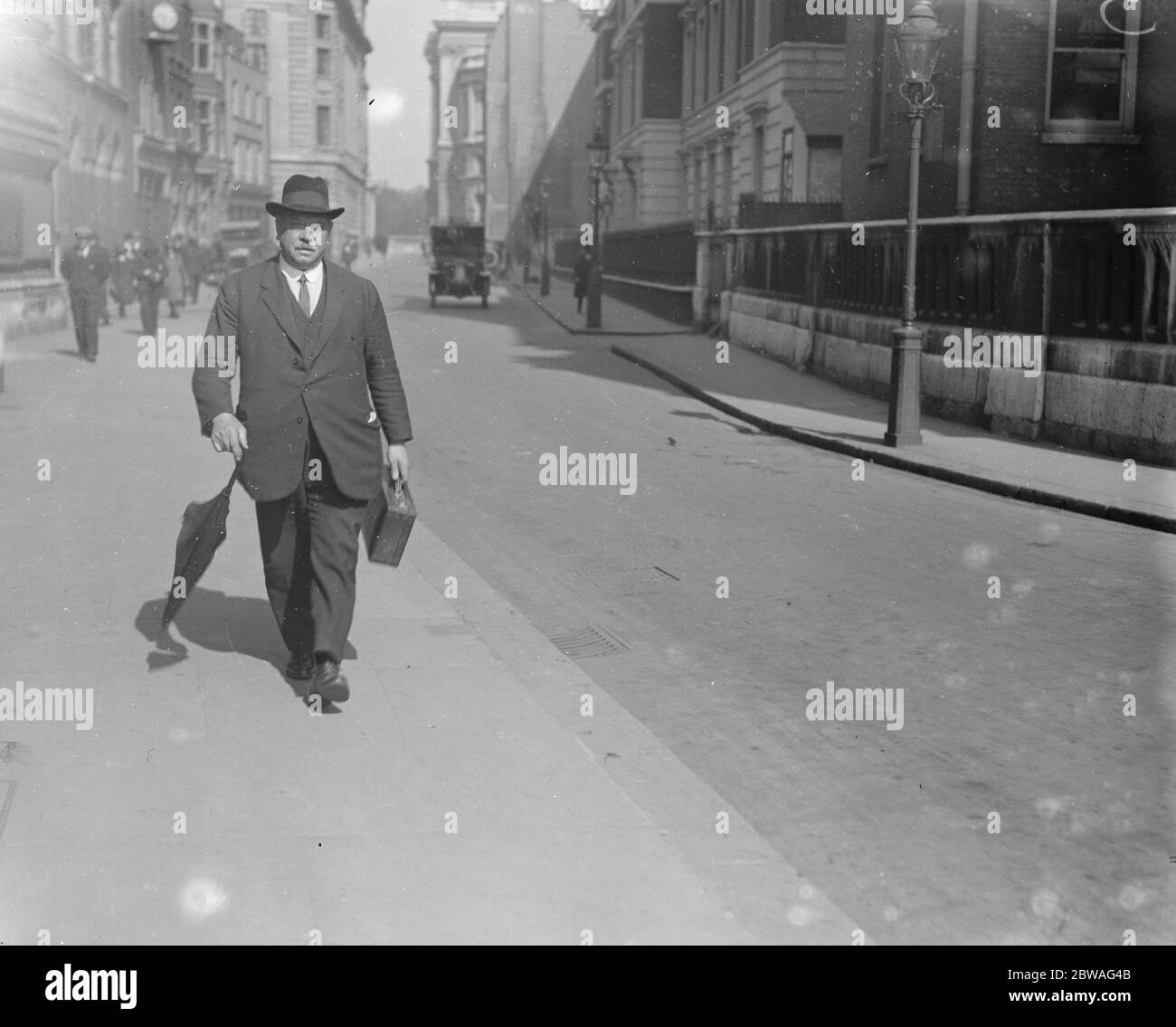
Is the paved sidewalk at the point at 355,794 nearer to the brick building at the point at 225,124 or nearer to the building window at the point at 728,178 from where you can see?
the building window at the point at 728,178

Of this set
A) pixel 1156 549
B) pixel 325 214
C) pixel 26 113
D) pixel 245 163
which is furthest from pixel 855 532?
pixel 245 163

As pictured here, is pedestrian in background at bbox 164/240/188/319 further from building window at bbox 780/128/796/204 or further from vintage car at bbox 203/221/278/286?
vintage car at bbox 203/221/278/286

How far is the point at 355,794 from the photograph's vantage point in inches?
196

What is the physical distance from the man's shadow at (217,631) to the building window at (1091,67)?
16554 mm

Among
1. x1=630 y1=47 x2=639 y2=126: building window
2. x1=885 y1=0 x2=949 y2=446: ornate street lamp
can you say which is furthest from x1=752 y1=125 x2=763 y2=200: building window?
x1=885 y1=0 x2=949 y2=446: ornate street lamp

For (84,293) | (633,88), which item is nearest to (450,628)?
(84,293)

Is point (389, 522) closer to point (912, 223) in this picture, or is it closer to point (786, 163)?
point (912, 223)

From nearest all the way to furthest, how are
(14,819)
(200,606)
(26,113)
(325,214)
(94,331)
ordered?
1. (14,819)
2. (325,214)
3. (200,606)
4. (94,331)
5. (26,113)

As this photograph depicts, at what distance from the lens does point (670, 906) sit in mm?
4141

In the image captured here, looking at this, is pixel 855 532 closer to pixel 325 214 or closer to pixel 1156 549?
pixel 1156 549

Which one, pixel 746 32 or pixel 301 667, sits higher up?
pixel 746 32

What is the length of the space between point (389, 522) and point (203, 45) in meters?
65.4

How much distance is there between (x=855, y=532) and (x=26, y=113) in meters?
23.3
